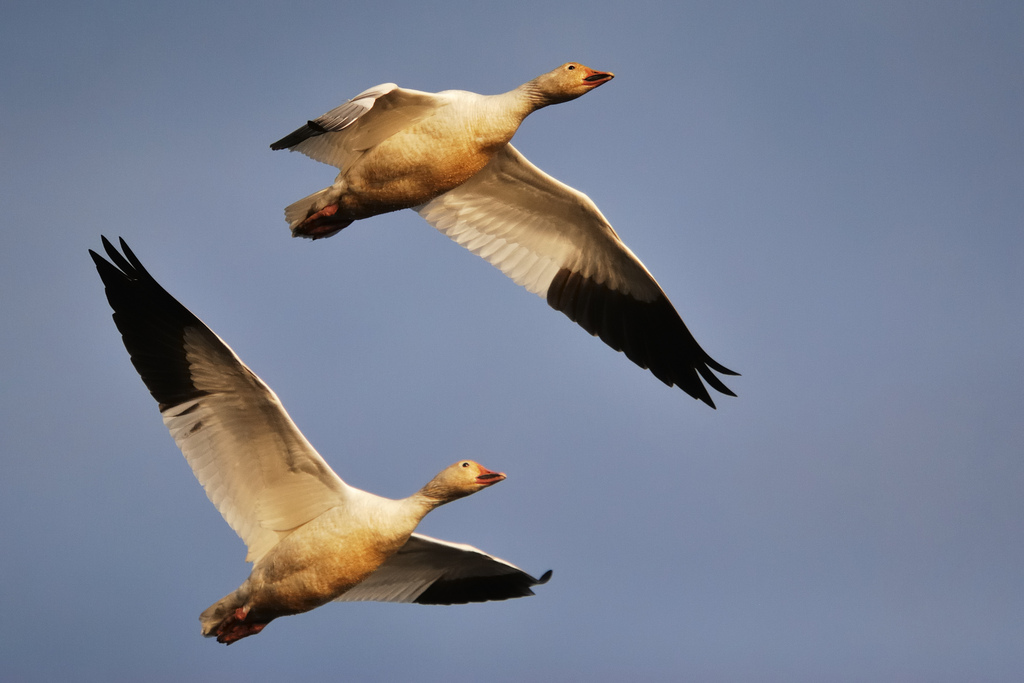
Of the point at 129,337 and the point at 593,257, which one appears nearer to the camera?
the point at 129,337

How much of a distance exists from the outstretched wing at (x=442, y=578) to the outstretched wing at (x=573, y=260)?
2.29 m

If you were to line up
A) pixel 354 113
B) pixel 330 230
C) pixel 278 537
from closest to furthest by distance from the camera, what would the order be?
pixel 354 113 < pixel 278 537 < pixel 330 230

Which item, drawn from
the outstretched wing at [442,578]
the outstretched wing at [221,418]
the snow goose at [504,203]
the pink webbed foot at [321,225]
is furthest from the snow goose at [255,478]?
the snow goose at [504,203]

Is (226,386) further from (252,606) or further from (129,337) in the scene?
(252,606)

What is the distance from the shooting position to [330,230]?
32.9 ft

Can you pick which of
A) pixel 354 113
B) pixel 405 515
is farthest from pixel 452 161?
pixel 405 515

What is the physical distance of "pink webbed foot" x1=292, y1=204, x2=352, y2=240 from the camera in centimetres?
981

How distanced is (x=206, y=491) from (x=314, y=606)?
121 cm

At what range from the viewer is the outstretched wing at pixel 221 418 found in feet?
29.1

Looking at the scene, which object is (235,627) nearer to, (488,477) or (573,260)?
(488,477)

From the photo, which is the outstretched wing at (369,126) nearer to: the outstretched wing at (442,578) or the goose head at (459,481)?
the goose head at (459,481)

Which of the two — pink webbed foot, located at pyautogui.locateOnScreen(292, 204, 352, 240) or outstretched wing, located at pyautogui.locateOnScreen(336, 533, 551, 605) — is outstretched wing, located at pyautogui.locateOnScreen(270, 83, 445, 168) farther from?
outstretched wing, located at pyautogui.locateOnScreen(336, 533, 551, 605)

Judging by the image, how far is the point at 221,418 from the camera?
29.3 ft

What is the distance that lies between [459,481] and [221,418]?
6.15 ft
